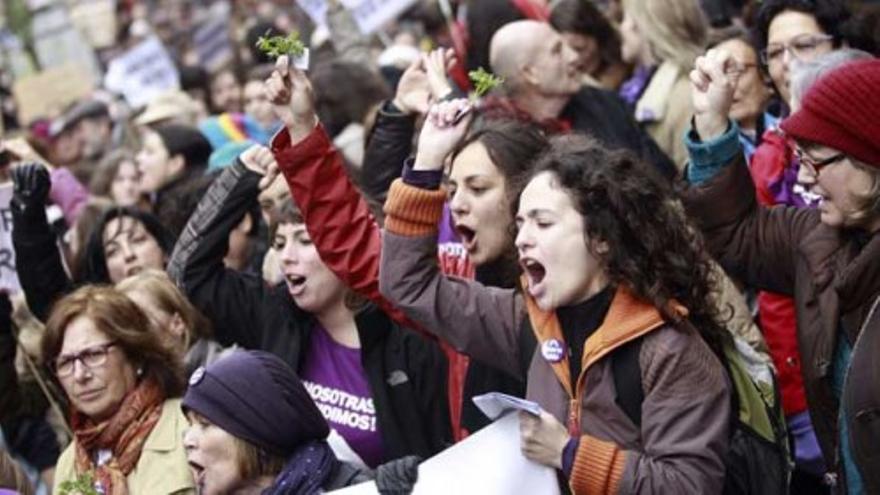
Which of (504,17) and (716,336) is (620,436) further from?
(504,17)

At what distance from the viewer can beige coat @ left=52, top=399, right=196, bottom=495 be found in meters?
5.92

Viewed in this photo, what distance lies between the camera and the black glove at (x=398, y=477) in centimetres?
Answer: 459

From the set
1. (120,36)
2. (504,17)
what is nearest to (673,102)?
(504,17)

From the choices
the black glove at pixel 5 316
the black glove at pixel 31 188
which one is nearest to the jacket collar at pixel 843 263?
the black glove at pixel 31 188

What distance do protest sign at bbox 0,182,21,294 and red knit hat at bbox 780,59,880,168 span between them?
11.8ft

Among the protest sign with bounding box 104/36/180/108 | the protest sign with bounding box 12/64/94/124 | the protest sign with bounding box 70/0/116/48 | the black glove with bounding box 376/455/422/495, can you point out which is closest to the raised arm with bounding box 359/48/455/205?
the black glove with bounding box 376/455/422/495

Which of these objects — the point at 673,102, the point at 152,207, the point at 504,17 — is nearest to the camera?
the point at 673,102

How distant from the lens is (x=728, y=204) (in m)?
5.41

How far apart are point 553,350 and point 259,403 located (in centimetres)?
78

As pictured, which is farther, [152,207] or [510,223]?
[152,207]

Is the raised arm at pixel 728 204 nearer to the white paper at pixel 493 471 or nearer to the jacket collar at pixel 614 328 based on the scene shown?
the jacket collar at pixel 614 328

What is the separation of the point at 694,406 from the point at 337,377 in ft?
6.07

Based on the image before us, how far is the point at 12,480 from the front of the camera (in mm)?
5594

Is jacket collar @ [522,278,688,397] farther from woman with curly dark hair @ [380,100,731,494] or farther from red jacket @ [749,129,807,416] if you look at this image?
red jacket @ [749,129,807,416]
